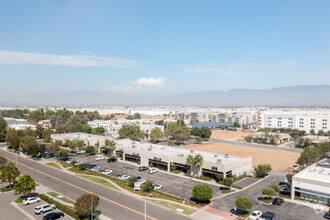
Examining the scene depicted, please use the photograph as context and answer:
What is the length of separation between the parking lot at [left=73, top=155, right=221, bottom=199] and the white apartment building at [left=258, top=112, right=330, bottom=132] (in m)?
121

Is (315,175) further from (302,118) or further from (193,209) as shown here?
(302,118)

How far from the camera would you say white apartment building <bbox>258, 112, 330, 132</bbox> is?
14360 cm

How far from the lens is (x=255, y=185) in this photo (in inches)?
2164

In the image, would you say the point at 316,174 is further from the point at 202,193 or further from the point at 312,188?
the point at 202,193

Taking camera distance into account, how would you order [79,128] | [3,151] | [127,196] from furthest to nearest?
[79,128] → [3,151] → [127,196]

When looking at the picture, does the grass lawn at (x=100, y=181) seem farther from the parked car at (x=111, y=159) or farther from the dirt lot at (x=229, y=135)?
the dirt lot at (x=229, y=135)

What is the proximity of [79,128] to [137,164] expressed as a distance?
207 ft

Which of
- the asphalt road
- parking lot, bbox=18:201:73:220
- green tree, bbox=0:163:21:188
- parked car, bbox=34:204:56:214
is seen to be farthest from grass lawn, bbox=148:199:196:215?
green tree, bbox=0:163:21:188

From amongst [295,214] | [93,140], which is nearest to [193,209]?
Answer: [295,214]

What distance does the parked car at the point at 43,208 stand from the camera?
39.1 m

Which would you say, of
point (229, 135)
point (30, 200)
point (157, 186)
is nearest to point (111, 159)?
point (157, 186)

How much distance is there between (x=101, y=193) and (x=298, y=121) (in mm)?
145154

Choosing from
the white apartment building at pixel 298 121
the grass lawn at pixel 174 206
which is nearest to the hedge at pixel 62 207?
the grass lawn at pixel 174 206

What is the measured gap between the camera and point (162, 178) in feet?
193
